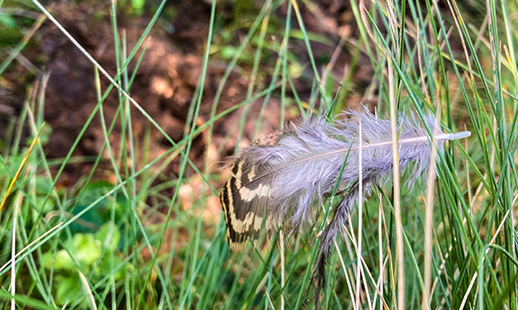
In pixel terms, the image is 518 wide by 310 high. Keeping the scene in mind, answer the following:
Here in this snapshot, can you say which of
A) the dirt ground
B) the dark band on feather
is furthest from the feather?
the dirt ground

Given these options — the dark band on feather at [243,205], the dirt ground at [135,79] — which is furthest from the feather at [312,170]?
the dirt ground at [135,79]

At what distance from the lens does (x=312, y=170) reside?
24.9 inches

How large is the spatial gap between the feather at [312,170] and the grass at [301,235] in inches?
2.0

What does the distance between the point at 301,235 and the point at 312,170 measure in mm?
143

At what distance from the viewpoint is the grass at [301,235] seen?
67cm

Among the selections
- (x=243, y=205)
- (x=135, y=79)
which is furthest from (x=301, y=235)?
(x=135, y=79)

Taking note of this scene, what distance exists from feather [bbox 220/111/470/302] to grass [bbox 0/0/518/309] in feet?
0.17

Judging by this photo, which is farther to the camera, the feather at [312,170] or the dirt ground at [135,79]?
the dirt ground at [135,79]

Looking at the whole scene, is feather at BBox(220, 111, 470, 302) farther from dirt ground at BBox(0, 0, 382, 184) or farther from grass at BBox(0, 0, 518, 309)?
dirt ground at BBox(0, 0, 382, 184)

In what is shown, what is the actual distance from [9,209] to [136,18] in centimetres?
116

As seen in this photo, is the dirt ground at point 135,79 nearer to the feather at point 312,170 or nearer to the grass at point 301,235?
the grass at point 301,235

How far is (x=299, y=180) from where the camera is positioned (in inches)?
24.8

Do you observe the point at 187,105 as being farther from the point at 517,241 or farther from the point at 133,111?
the point at 517,241

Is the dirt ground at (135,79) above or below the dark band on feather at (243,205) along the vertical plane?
above
